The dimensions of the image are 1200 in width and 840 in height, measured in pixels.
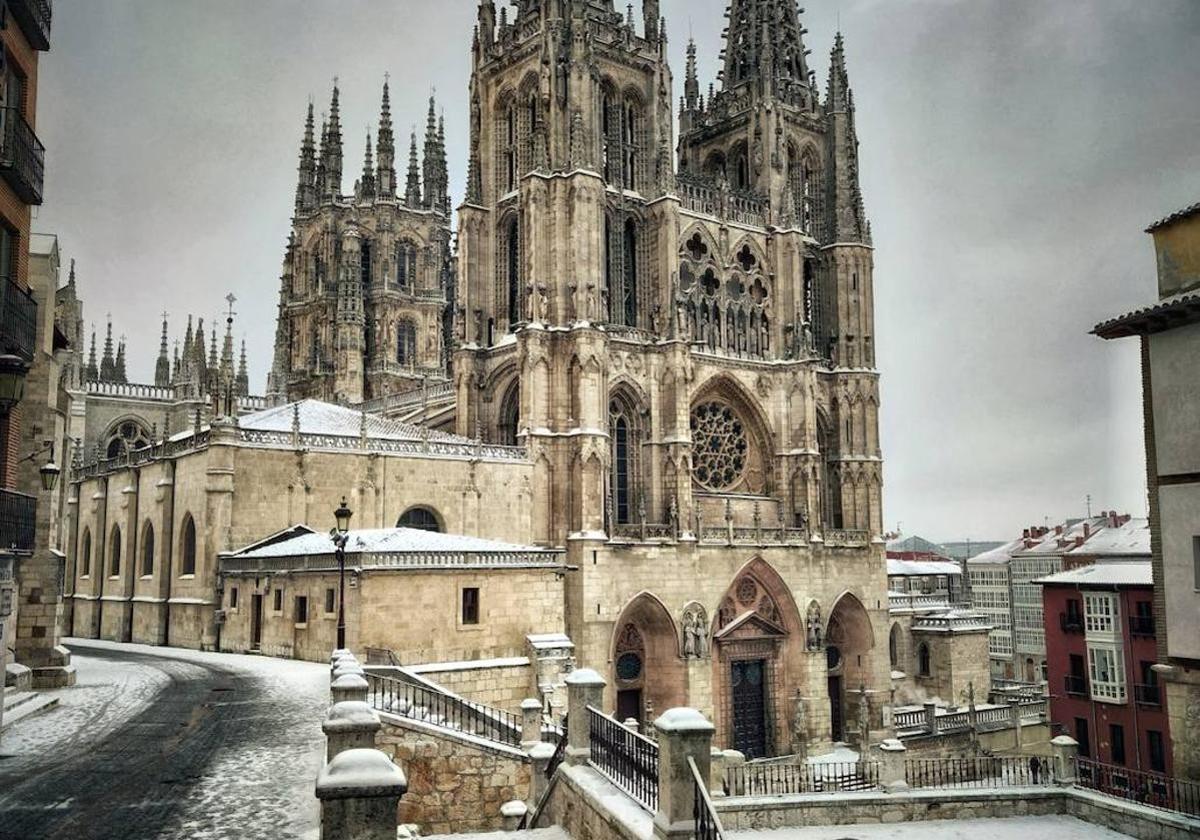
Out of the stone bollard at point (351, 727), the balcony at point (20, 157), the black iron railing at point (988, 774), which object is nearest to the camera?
the stone bollard at point (351, 727)

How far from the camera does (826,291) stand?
1903 inches

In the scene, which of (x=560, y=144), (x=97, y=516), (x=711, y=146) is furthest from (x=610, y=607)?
(x=711, y=146)

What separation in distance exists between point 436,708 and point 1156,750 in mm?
28468

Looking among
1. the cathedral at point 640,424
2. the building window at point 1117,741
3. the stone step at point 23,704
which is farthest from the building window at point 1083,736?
the stone step at point 23,704

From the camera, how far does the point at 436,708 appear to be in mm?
19609

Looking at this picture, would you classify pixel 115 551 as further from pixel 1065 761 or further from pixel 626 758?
pixel 1065 761

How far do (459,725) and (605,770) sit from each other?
5.12m

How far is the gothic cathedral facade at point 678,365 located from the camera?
3794 centimetres

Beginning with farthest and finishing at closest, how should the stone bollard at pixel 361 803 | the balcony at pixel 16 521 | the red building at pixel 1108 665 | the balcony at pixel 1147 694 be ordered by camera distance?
the red building at pixel 1108 665 < the balcony at pixel 1147 694 < the balcony at pixel 16 521 < the stone bollard at pixel 361 803

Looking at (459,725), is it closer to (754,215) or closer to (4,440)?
(4,440)

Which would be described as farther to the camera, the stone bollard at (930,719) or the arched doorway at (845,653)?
the arched doorway at (845,653)

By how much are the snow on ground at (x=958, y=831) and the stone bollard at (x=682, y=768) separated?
8.45 meters

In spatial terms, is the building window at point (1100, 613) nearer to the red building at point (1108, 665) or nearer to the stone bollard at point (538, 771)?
the red building at point (1108, 665)

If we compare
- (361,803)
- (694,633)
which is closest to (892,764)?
(694,633)
